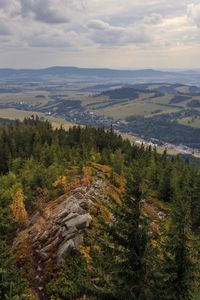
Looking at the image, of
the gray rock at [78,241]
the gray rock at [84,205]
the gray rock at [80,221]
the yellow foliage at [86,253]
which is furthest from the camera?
the gray rock at [84,205]

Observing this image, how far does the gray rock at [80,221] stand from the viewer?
3912cm

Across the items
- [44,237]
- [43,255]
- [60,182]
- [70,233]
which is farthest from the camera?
[60,182]

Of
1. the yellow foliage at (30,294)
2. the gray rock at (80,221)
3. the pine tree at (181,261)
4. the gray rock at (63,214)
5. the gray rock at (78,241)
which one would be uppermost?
the pine tree at (181,261)

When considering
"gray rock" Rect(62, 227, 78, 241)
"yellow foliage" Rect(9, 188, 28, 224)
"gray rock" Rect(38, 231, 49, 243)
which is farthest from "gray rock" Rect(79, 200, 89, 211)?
"yellow foliage" Rect(9, 188, 28, 224)

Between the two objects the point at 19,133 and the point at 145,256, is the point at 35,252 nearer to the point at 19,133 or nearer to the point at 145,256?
the point at 145,256

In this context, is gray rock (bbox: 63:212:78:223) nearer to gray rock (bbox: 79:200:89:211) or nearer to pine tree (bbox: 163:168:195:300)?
gray rock (bbox: 79:200:89:211)

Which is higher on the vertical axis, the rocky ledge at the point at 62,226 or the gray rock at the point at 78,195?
the gray rock at the point at 78,195

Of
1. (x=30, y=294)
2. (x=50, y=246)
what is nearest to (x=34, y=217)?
(x=50, y=246)

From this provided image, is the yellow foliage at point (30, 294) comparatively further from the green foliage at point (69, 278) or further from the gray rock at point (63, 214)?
the gray rock at point (63, 214)

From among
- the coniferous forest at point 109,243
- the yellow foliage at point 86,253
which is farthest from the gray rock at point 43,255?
the yellow foliage at point 86,253

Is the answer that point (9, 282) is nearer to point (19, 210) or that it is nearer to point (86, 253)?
point (86, 253)

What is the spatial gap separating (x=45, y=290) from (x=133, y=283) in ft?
44.7

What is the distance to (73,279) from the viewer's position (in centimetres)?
3394

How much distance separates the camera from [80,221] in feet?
129
